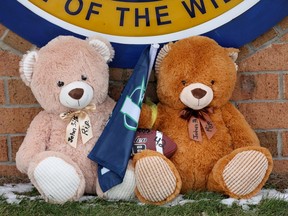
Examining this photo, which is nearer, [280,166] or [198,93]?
[198,93]

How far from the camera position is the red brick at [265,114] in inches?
104

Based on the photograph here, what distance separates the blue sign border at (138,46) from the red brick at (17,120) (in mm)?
324

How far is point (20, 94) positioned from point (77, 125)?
0.41m

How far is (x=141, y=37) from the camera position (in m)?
2.54

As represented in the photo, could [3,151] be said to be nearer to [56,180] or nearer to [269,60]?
[56,180]

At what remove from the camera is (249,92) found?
2629mm

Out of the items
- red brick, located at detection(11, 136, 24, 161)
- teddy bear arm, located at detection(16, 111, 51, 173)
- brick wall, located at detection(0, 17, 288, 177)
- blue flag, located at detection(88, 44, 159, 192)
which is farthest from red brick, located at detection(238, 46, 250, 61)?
red brick, located at detection(11, 136, 24, 161)

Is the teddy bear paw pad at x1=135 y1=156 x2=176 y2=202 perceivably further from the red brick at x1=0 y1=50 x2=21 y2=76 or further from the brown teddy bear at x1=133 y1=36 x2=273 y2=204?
the red brick at x1=0 y1=50 x2=21 y2=76

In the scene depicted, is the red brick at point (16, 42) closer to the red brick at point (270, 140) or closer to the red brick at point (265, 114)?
the red brick at point (265, 114)

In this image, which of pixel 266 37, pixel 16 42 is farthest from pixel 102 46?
pixel 266 37

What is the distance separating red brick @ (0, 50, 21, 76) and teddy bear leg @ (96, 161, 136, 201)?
2.33 ft

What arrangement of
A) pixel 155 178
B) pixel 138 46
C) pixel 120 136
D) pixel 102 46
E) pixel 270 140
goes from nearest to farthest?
pixel 155 178 → pixel 120 136 → pixel 102 46 → pixel 138 46 → pixel 270 140

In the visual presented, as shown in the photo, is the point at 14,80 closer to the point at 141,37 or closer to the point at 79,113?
the point at 79,113

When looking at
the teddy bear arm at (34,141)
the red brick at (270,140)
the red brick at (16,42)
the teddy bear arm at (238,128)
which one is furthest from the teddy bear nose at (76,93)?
the red brick at (270,140)
